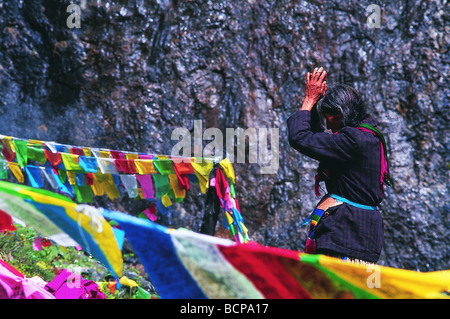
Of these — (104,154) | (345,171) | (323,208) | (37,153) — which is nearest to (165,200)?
(104,154)

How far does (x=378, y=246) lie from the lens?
8.64 feet

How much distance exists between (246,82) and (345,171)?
389 centimetres

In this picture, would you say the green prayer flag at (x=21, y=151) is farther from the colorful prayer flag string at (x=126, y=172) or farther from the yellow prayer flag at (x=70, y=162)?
the yellow prayer flag at (x=70, y=162)

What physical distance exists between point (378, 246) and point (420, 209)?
3.44 m

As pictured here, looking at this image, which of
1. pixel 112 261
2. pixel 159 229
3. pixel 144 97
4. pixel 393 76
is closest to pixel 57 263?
pixel 144 97

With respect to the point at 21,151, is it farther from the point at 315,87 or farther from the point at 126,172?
the point at 315,87

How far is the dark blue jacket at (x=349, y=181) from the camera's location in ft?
Answer: 8.39

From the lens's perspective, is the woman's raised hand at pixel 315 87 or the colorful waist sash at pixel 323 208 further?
the woman's raised hand at pixel 315 87

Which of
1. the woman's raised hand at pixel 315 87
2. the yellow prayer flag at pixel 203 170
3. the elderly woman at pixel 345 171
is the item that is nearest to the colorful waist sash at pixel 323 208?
the elderly woman at pixel 345 171

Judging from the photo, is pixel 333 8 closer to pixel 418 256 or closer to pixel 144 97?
pixel 144 97

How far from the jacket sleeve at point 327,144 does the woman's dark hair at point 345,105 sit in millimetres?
151

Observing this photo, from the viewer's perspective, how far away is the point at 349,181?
265 centimetres

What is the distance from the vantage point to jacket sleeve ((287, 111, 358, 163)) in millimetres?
2543
